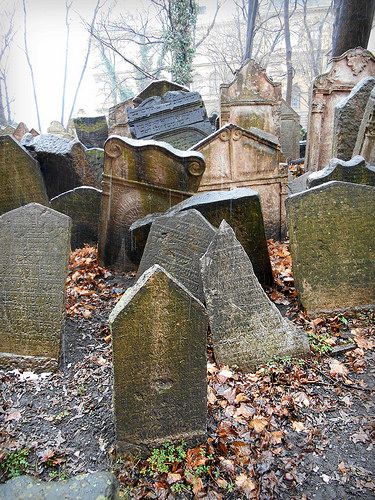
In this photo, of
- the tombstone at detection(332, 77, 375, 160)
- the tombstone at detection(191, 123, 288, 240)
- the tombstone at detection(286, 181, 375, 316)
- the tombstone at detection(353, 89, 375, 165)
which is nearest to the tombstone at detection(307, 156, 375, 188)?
the tombstone at detection(286, 181, 375, 316)

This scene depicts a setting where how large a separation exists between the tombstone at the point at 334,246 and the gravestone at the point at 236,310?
2.83 feet

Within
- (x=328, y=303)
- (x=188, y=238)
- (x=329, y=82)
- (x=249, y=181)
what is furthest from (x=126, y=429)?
(x=329, y=82)

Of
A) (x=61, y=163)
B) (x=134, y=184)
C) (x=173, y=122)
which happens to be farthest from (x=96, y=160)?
(x=134, y=184)

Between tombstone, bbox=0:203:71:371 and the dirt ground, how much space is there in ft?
0.69

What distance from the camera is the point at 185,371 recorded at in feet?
8.65

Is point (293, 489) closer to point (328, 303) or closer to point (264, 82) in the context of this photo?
point (328, 303)

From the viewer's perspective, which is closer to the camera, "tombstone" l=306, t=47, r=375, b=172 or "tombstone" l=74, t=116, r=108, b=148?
"tombstone" l=306, t=47, r=375, b=172

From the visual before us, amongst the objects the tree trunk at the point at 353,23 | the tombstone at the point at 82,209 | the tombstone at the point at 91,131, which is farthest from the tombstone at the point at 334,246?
the tombstone at the point at 91,131

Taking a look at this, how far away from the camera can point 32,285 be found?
143 inches

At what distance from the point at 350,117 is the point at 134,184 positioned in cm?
401

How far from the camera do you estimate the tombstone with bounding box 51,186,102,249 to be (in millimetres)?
5984

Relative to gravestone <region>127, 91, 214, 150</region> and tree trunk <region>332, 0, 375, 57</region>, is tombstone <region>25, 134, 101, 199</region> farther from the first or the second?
tree trunk <region>332, 0, 375, 57</region>

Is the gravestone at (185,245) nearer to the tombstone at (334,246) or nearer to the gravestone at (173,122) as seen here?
the tombstone at (334,246)

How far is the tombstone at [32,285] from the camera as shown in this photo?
3553mm
